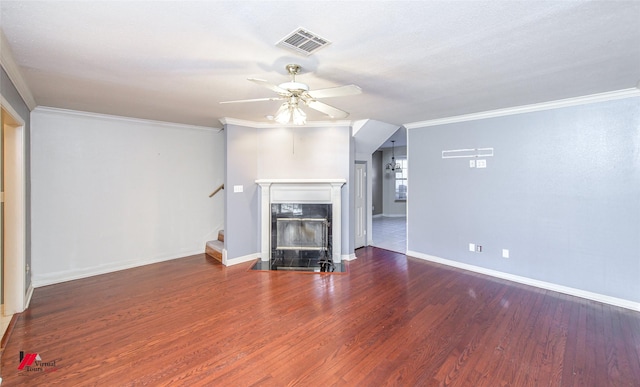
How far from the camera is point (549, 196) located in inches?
143

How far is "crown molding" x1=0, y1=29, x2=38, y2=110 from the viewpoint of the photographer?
1997 mm

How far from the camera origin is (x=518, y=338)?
2.53 m

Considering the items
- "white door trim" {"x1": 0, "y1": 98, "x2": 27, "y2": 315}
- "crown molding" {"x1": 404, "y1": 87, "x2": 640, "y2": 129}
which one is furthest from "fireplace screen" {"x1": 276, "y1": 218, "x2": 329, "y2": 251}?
"white door trim" {"x1": 0, "y1": 98, "x2": 27, "y2": 315}

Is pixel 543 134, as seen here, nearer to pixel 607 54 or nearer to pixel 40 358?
pixel 607 54

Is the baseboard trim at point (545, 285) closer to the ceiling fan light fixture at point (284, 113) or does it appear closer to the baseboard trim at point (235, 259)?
the baseboard trim at point (235, 259)


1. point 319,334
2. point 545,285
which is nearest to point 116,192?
point 319,334

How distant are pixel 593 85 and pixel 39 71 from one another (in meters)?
5.60

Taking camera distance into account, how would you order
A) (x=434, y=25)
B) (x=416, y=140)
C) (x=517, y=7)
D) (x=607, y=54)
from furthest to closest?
1. (x=416, y=140)
2. (x=607, y=54)
3. (x=434, y=25)
4. (x=517, y=7)

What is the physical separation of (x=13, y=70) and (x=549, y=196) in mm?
6069

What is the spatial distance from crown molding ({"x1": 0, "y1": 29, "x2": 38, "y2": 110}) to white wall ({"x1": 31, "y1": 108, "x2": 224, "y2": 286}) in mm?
783

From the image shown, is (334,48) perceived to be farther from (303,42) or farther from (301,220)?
(301,220)

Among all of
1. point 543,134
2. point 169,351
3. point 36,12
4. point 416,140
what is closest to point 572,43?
point 543,134

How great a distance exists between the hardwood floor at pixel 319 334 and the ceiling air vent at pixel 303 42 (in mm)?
2480

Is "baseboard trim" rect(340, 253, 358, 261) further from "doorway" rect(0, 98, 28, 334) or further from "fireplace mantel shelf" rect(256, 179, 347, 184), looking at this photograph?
"doorway" rect(0, 98, 28, 334)
